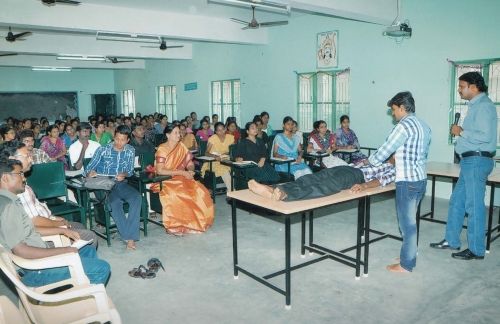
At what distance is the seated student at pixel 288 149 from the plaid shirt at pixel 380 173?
7.40ft

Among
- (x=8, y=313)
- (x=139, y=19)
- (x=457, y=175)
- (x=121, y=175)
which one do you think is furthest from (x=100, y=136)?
(x=457, y=175)

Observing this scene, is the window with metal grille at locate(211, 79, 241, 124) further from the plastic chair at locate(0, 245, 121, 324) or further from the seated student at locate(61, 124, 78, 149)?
the plastic chair at locate(0, 245, 121, 324)

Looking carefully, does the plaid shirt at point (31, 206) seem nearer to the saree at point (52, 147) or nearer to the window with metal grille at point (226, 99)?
the saree at point (52, 147)

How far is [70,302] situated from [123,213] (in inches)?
74.4

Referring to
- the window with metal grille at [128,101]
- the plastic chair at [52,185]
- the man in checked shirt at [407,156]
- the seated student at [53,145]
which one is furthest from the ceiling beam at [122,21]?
the window with metal grille at [128,101]

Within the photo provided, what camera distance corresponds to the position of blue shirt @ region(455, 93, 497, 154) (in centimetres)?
323

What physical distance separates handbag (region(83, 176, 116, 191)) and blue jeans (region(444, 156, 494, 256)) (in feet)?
10.3

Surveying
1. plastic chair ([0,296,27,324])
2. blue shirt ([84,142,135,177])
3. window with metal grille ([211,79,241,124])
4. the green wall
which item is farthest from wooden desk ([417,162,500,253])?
the green wall

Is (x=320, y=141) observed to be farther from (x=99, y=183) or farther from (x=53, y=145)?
(x=53, y=145)

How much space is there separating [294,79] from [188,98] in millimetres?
4403

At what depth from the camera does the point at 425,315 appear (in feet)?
8.55

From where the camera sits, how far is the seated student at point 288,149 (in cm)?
552

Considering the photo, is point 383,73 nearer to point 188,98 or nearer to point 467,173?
point 467,173

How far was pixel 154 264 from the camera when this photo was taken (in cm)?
341
